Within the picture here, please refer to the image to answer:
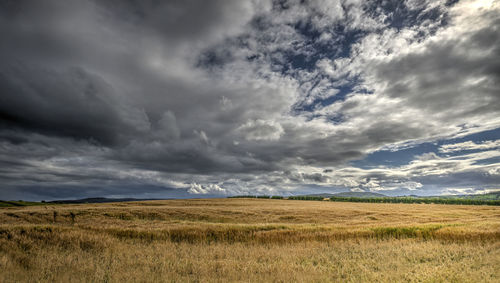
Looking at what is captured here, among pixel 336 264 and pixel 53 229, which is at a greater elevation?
pixel 53 229

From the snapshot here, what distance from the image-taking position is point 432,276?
30.5 feet

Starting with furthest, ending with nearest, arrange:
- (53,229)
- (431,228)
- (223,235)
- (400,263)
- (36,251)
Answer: (431,228)
(223,235)
(53,229)
(36,251)
(400,263)

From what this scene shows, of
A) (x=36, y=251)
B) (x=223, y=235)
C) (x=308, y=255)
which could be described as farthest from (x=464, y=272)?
(x=36, y=251)

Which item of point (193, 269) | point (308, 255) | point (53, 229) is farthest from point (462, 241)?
point (53, 229)

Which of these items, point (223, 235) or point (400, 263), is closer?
point (400, 263)

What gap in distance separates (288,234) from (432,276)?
31.3 feet

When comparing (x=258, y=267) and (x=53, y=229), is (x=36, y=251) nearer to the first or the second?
(x=53, y=229)

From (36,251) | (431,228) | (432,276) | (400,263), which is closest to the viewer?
(432,276)

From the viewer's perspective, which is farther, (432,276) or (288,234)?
(288,234)

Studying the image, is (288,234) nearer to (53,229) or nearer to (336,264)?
(336,264)

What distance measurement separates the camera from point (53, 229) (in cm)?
1574

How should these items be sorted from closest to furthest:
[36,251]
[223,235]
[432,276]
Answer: [432,276]
[36,251]
[223,235]

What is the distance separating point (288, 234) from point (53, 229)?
14643 mm

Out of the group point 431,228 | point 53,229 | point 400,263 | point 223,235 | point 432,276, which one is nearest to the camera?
point 432,276
